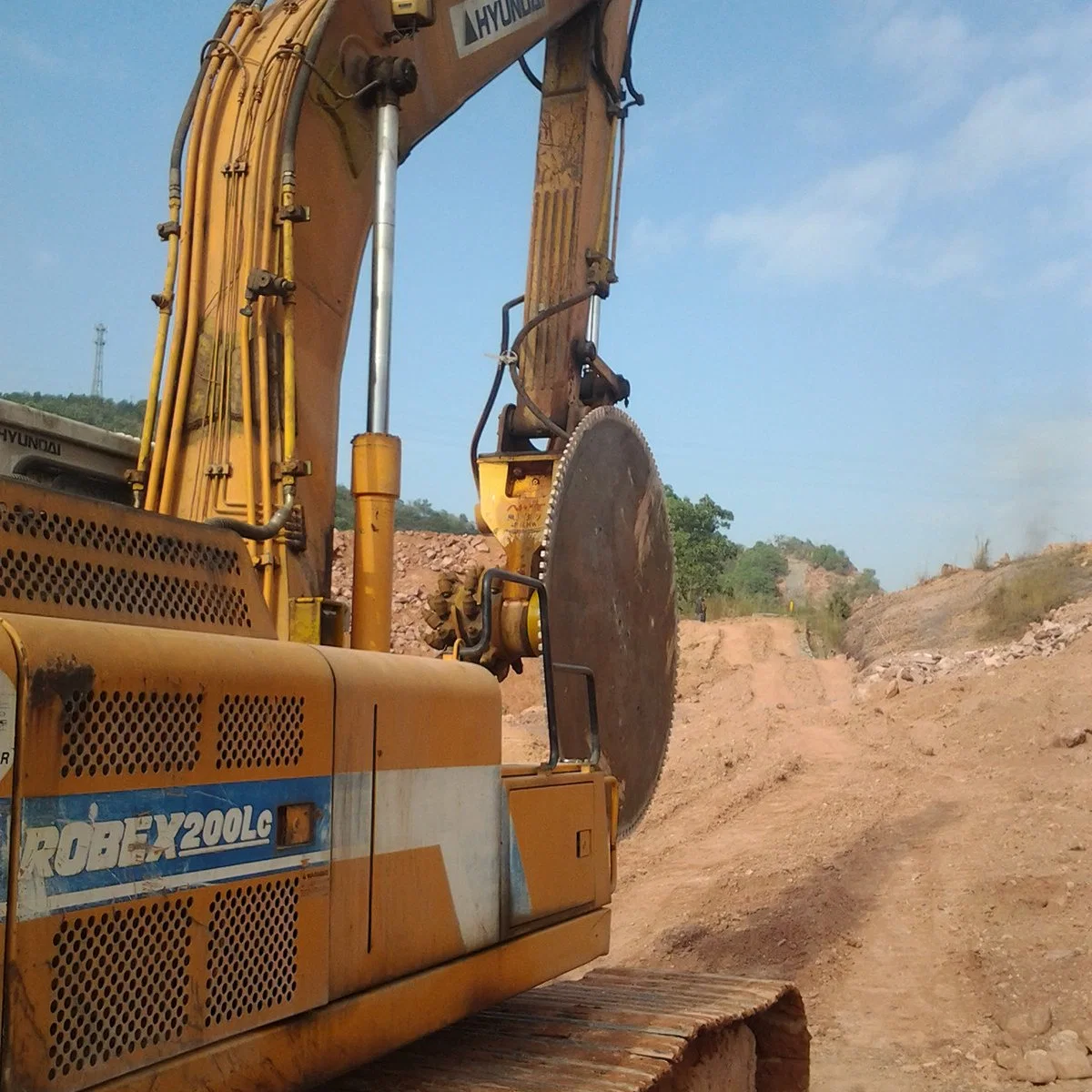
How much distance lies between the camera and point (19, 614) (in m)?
2.09

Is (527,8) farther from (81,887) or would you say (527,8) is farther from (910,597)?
(910,597)

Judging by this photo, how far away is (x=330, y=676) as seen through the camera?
269 centimetres

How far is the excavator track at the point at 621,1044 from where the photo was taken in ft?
10.4

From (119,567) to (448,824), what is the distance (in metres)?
1.13

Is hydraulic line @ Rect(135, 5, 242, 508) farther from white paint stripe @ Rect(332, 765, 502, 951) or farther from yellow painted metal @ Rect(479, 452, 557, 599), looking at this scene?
yellow painted metal @ Rect(479, 452, 557, 599)

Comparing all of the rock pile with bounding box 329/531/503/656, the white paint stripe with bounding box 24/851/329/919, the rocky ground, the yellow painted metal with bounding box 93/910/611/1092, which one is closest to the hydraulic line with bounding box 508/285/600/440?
the yellow painted metal with bounding box 93/910/611/1092

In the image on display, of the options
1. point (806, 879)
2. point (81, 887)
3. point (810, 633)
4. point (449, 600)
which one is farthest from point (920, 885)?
point (810, 633)

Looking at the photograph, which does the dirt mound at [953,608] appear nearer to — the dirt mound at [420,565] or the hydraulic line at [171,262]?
the dirt mound at [420,565]

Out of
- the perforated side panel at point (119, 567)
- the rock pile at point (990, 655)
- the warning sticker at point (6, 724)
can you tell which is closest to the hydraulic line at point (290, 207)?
the perforated side panel at point (119, 567)

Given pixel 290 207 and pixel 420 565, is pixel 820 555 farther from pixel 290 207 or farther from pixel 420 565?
pixel 290 207

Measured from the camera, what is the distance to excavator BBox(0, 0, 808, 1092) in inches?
82.9

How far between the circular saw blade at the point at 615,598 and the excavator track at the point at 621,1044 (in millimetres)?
1005

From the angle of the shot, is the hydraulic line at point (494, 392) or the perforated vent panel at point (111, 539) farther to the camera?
the hydraulic line at point (494, 392)

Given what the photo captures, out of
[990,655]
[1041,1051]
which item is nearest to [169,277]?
[1041,1051]
